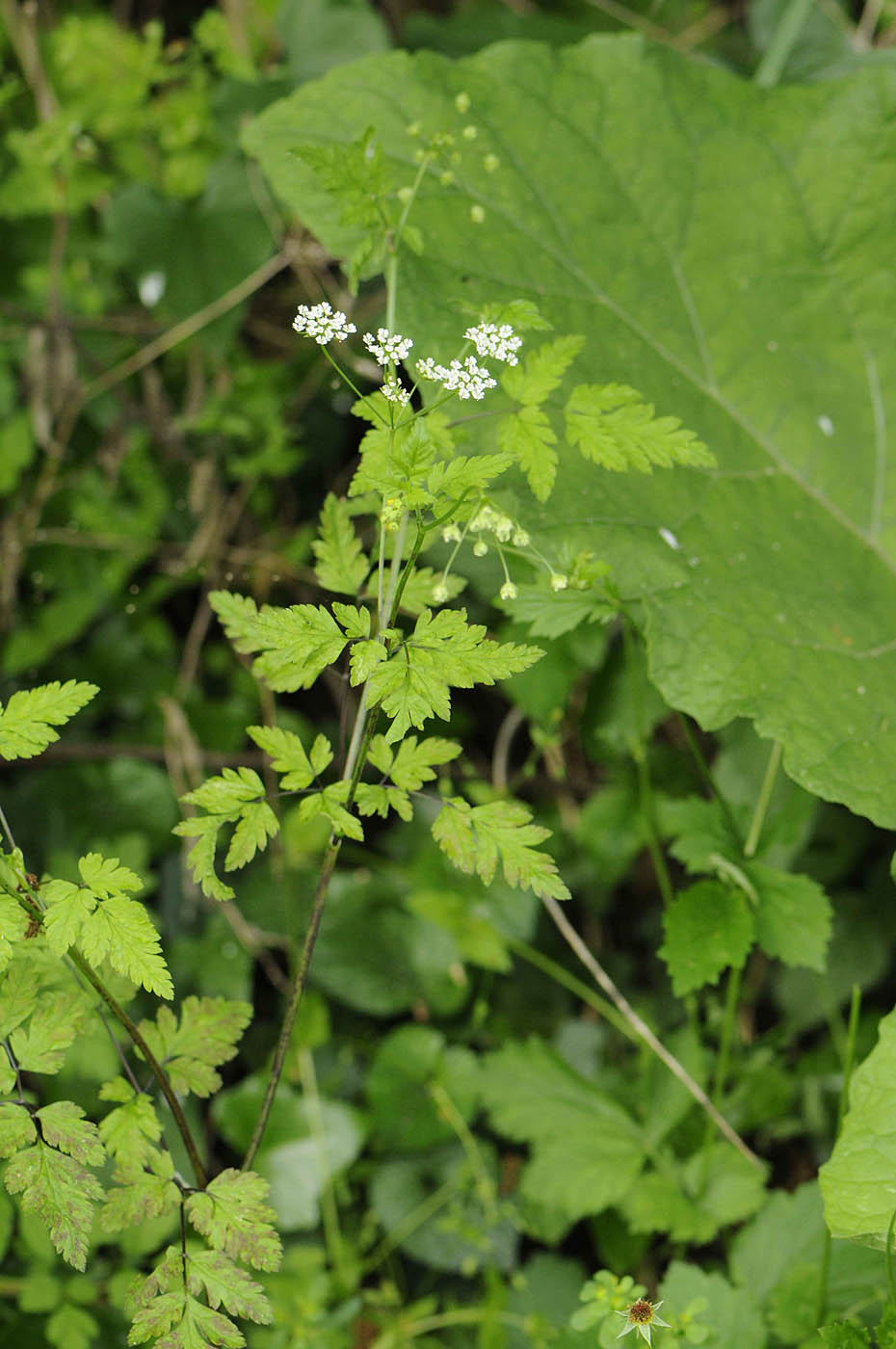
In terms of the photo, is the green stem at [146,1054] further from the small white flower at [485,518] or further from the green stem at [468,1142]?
the green stem at [468,1142]

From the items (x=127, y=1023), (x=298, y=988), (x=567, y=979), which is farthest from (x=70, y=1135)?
(x=567, y=979)

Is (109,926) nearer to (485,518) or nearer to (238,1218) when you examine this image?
(238,1218)

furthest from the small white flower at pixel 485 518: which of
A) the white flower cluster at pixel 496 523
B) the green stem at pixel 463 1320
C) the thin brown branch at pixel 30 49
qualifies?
the thin brown branch at pixel 30 49

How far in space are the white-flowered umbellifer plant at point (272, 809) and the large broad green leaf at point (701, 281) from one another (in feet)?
1.27

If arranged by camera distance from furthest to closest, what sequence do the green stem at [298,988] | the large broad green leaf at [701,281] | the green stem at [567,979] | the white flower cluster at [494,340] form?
the green stem at [567,979] → the large broad green leaf at [701,281] → the green stem at [298,988] → the white flower cluster at [494,340]

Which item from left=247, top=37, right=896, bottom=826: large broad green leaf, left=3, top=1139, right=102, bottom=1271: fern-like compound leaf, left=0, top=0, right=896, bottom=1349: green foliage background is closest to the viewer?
left=3, top=1139, right=102, bottom=1271: fern-like compound leaf

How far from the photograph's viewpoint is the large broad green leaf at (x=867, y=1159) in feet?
4.31

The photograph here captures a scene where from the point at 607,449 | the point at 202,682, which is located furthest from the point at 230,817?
the point at 202,682

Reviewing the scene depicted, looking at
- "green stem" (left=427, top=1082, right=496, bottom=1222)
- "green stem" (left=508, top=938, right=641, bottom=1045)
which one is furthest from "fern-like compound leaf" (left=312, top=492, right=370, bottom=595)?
"green stem" (left=427, top=1082, right=496, bottom=1222)

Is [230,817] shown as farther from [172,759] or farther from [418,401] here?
[172,759]

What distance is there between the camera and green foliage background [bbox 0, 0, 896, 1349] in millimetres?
1604

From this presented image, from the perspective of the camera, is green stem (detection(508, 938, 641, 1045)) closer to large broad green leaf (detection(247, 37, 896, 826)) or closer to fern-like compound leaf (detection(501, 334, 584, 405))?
large broad green leaf (detection(247, 37, 896, 826))

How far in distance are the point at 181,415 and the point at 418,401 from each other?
48.5 inches

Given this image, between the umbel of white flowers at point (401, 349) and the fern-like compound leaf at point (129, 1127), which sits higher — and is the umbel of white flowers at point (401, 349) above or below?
above
